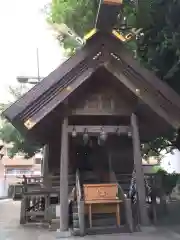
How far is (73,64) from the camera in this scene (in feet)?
29.4

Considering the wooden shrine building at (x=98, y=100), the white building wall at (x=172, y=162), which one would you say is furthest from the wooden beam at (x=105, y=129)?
the white building wall at (x=172, y=162)

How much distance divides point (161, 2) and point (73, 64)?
3237mm

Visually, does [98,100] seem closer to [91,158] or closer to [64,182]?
[64,182]

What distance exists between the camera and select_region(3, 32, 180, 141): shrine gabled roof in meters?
8.77

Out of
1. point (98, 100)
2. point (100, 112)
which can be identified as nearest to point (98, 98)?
point (98, 100)

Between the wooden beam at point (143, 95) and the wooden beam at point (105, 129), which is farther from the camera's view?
the wooden beam at point (105, 129)

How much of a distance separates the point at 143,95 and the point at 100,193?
2684 millimetres

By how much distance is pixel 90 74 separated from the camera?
29.6 feet

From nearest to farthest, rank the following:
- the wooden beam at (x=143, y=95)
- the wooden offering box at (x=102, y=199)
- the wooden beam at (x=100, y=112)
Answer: the wooden offering box at (x=102, y=199), the wooden beam at (x=143, y=95), the wooden beam at (x=100, y=112)

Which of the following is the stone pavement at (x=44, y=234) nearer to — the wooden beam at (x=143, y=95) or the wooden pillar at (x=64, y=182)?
the wooden pillar at (x=64, y=182)

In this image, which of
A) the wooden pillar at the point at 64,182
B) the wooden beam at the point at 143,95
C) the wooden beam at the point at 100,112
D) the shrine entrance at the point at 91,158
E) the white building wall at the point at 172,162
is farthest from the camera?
the white building wall at the point at 172,162

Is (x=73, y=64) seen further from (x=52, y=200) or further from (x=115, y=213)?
(x=52, y=200)

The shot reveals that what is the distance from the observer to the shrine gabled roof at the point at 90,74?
8.77 m

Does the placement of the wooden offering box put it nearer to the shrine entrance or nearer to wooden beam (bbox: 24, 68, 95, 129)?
wooden beam (bbox: 24, 68, 95, 129)
